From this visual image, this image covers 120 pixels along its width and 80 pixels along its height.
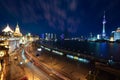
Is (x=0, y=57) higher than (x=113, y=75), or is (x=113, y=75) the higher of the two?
(x=0, y=57)

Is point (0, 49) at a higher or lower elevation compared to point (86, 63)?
higher

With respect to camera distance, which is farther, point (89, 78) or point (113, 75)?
point (113, 75)

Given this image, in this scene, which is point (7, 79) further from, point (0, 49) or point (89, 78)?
point (89, 78)

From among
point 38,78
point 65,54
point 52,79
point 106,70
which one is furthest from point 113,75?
point 65,54

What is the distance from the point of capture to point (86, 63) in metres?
54.1

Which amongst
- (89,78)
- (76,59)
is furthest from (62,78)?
(76,59)

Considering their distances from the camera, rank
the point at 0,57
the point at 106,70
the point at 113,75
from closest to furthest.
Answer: the point at 113,75
the point at 106,70
the point at 0,57

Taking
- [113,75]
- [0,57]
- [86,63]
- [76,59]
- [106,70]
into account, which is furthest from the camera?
[76,59]

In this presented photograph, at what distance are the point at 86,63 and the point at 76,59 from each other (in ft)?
31.9

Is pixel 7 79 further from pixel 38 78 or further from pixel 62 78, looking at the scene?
pixel 62 78

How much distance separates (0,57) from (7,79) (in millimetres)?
9962

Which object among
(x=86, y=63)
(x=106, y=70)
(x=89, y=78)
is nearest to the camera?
(x=89, y=78)

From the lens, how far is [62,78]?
1502 inches

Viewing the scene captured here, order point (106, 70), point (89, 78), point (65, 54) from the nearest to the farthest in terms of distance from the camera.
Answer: point (89, 78) → point (106, 70) → point (65, 54)
